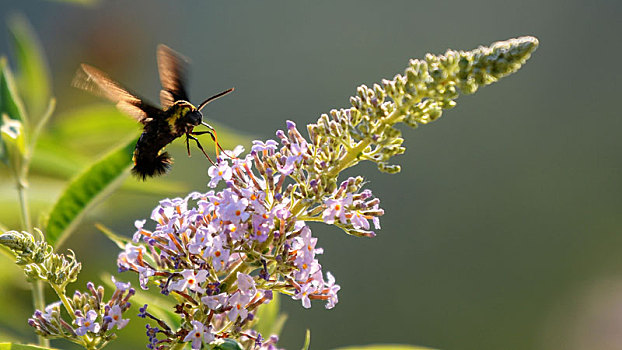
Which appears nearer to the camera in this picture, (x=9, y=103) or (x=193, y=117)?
(x=193, y=117)

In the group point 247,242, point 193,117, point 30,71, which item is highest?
point 30,71

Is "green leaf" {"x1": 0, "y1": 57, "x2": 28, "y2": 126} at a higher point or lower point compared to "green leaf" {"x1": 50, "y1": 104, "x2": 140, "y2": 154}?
lower

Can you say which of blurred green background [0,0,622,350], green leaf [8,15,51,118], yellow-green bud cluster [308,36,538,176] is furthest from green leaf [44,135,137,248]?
blurred green background [0,0,622,350]

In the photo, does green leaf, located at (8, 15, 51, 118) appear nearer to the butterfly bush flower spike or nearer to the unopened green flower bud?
the unopened green flower bud

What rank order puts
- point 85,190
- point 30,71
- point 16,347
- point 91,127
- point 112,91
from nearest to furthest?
1. point 16,347
2. point 112,91
3. point 85,190
4. point 91,127
5. point 30,71

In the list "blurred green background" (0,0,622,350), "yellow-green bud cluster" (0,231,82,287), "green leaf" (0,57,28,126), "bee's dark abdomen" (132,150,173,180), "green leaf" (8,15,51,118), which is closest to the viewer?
"yellow-green bud cluster" (0,231,82,287)

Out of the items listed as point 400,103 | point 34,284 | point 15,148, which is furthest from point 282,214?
point 15,148

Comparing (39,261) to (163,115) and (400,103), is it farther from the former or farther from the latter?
(400,103)
